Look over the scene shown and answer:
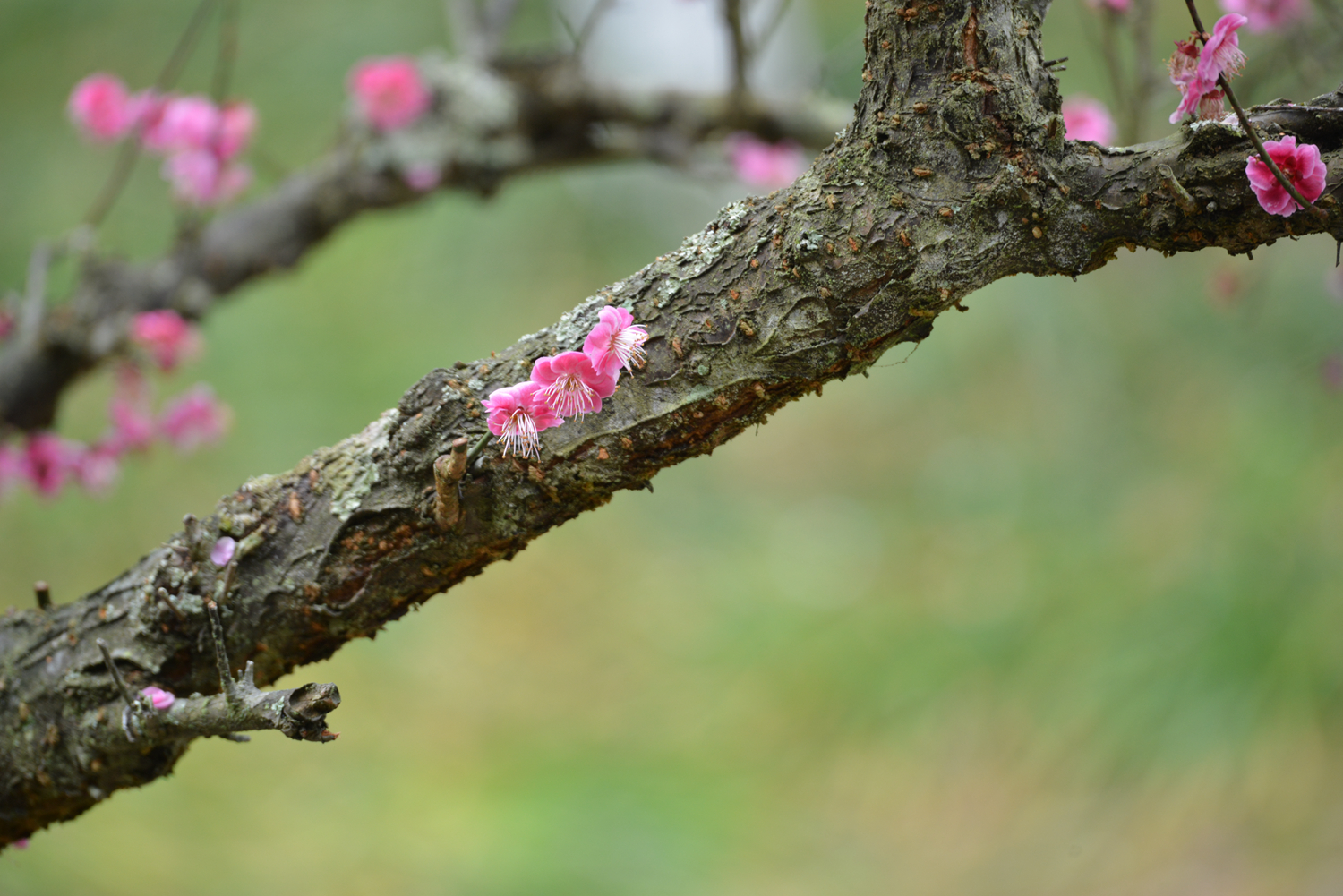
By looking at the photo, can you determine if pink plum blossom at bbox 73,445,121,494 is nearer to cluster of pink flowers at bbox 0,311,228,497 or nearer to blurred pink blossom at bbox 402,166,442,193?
cluster of pink flowers at bbox 0,311,228,497

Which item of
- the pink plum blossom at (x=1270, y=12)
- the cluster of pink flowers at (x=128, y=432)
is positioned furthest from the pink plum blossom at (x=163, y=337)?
the pink plum blossom at (x=1270, y=12)

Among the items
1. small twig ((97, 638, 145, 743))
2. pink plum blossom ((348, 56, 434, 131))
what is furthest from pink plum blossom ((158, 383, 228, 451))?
small twig ((97, 638, 145, 743))

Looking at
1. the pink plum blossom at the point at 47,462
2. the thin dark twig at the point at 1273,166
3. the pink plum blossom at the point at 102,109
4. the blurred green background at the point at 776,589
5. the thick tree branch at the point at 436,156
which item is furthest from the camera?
the blurred green background at the point at 776,589

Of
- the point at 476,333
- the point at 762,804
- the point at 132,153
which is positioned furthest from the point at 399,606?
the point at 476,333

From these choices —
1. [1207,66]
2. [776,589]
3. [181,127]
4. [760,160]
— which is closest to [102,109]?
[181,127]

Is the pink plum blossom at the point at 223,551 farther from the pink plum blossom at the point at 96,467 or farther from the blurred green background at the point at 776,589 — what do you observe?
the blurred green background at the point at 776,589

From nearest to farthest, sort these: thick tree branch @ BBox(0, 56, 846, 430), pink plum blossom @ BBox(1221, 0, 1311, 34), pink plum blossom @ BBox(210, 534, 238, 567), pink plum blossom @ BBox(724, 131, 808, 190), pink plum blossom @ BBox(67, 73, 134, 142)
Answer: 1. pink plum blossom @ BBox(210, 534, 238, 567)
2. pink plum blossom @ BBox(1221, 0, 1311, 34)
3. thick tree branch @ BBox(0, 56, 846, 430)
4. pink plum blossom @ BBox(67, 73, 134, 142)
5. pink plum blossom @ BBox(724, 131, 808, 190)

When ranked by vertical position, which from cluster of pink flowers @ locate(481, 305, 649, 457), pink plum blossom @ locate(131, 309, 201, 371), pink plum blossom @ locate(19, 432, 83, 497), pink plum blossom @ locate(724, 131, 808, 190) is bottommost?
cluster of pink flowers @ locate(481, 305, 649, 457)

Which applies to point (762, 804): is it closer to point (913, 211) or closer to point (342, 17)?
point (913, 211)
